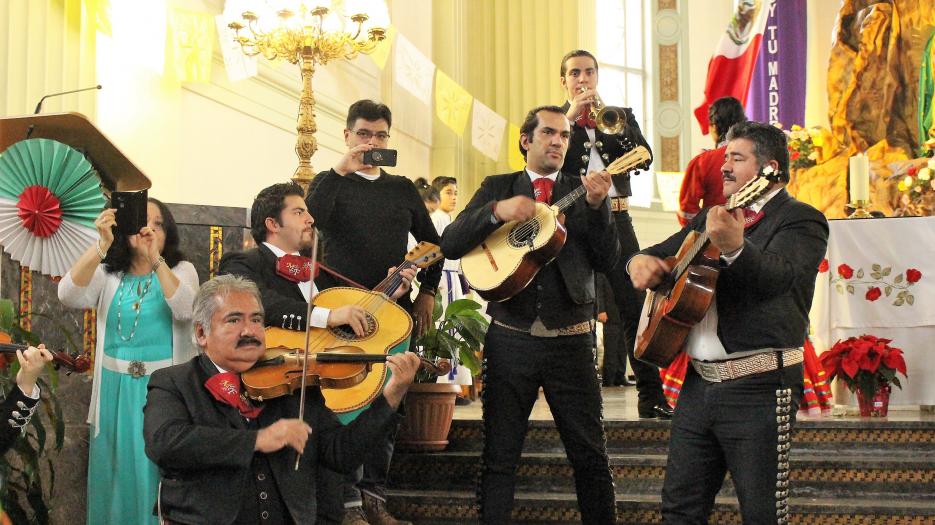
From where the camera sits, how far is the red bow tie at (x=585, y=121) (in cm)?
508

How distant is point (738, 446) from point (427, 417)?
230 centimetres

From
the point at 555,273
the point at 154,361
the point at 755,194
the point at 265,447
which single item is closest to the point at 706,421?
the point at 755,194

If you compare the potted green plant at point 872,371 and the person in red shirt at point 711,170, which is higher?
the person in red shirt at point 711,170

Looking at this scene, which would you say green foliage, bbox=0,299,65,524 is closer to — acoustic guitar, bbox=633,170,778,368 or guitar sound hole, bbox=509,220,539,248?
guitar sound hole, bbox=509,220,539,248

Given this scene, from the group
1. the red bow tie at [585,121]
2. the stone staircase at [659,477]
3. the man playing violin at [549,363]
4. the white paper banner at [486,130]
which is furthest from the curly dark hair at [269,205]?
the white paper banner at [486,130]

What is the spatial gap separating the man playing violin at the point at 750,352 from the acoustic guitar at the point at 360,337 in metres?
0.96

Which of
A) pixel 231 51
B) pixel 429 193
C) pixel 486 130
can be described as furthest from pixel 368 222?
pixel 486 130

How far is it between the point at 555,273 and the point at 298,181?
2671 millimetres

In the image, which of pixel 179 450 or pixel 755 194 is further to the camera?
pixel 755 194

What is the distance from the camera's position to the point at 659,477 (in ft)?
17.6

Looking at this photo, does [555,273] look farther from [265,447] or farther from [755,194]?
[265,447]

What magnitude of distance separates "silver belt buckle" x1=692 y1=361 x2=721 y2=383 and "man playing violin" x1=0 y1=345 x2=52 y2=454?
202cm

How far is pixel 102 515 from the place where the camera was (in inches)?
173

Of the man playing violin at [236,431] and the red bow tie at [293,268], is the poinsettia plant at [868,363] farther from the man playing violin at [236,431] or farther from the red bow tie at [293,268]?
the man playing violin at [236,431]
